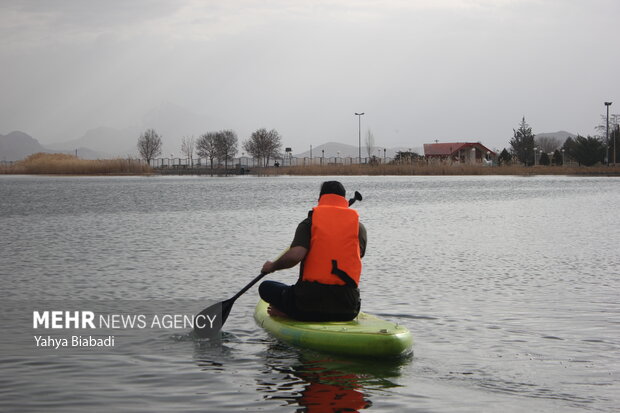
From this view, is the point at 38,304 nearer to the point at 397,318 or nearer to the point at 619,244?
the point at 397,318

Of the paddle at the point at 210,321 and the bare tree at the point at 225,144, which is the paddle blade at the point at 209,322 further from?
the bare tree at the point at 225,144

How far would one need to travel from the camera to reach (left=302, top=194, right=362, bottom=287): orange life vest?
28.7 ft

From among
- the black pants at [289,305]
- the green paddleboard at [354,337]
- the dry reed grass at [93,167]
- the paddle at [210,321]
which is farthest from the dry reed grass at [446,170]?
the green paddleboard at [354,337]

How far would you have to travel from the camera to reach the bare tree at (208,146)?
151875 mm

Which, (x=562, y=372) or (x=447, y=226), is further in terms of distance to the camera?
(x=447, y=226)

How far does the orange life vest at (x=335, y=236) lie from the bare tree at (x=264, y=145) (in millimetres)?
134884

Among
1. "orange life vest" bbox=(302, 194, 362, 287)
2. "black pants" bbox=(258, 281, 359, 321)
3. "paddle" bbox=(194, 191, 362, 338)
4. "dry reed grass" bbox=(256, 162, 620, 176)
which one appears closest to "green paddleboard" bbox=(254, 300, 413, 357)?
"black pants" bbox=(258, 281, 359, 321)

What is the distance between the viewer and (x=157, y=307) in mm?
12438

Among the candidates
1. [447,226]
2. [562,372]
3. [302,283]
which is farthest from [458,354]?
[447,226]

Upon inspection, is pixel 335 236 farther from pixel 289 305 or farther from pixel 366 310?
pixel 366 310

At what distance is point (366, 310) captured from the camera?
1202 cm

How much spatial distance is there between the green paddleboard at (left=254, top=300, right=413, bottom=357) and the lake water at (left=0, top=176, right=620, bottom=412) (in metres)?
0.13

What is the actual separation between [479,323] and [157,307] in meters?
4.63

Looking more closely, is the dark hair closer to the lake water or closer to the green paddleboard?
the green paddleboard
